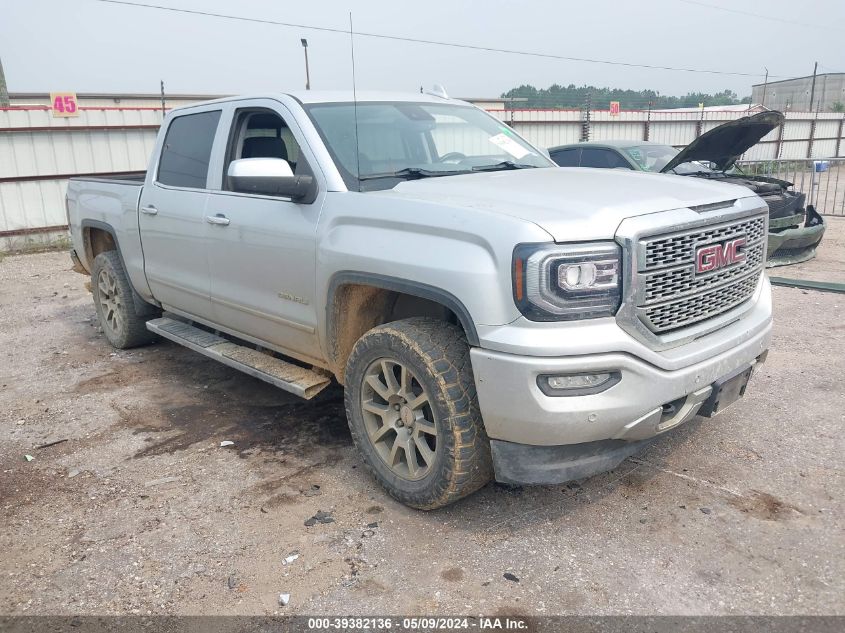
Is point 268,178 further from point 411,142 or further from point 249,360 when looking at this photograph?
point 249,360

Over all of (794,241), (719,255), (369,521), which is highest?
(719,255)

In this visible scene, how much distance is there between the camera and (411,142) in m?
4.07

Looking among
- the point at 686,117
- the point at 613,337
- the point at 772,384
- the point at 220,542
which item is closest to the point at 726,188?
the point at 613,337

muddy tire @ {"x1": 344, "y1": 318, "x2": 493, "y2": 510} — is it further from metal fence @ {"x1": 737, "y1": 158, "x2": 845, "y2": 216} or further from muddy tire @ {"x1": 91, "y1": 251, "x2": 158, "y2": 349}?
metal fence @ {"x1": 737, "y1": 158, "x2": 845, "y2": 216}

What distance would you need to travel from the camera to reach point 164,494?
3.64 metres

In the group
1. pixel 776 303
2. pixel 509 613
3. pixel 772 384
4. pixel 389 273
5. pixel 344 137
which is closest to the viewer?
pixel 509 613

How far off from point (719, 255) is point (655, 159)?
251 inches

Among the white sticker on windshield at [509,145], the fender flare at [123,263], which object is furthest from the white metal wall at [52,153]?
the white sticker on windshield at [509,145]

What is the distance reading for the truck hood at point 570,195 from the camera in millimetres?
2750

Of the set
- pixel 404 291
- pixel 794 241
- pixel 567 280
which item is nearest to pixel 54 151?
pixel 404 291

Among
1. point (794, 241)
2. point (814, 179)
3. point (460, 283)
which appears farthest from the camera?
point (814, 179)

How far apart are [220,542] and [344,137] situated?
2.21 metres

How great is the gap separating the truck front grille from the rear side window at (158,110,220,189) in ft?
10.1

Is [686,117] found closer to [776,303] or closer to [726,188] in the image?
[776,303]
